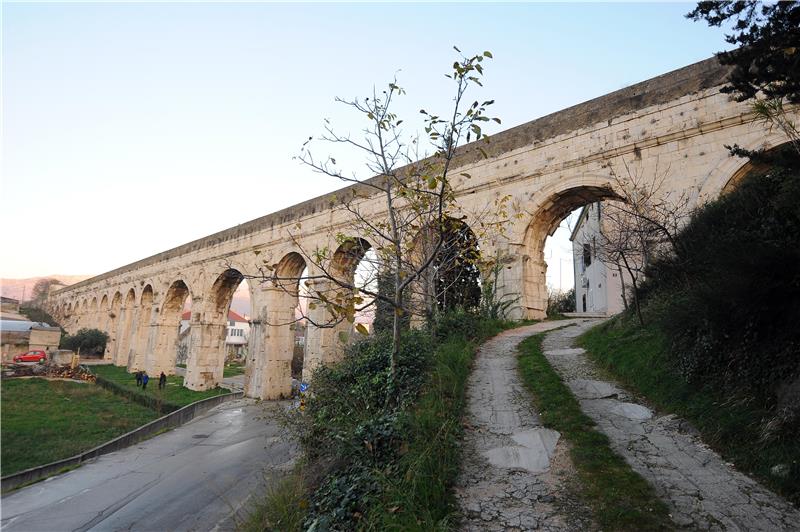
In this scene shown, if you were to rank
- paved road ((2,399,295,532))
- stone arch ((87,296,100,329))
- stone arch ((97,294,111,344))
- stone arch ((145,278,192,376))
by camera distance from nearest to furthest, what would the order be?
paved road ((2,399,295,532)) < stone arch ((145,278,192,376)) < stone arch ((97,294,111,344)) < stone arch ((87,296,100,329))

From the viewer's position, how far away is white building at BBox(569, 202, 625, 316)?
16281mm

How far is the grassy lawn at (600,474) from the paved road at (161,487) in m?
3.25

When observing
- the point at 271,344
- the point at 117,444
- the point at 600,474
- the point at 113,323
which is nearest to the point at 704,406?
the point at 600,474

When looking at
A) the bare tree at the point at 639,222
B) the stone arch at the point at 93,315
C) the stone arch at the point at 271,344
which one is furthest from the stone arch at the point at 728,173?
the stone arch at the point at 93,315

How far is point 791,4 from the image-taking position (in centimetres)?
354

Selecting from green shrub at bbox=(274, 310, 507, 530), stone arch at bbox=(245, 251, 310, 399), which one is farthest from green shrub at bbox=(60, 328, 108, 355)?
green shrub at bbox=(274, 310, 507, 530)

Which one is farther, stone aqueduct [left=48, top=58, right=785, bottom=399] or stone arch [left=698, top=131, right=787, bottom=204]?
stone aqueduct [left=48, top=58, right=785, bottom=399]

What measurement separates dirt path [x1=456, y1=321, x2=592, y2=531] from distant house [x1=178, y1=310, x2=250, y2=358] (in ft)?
124

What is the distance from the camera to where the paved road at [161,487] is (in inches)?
231

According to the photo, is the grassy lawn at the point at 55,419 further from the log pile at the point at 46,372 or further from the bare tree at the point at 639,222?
the bare tree at the point at 639,222

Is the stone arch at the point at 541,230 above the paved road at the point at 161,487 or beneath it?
above

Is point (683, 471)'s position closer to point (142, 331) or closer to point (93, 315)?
point (142, 331)

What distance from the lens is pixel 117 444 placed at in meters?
10.8

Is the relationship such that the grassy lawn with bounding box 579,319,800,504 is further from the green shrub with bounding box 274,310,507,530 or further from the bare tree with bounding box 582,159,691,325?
the green shrub with bounding box 274,310,507,530
